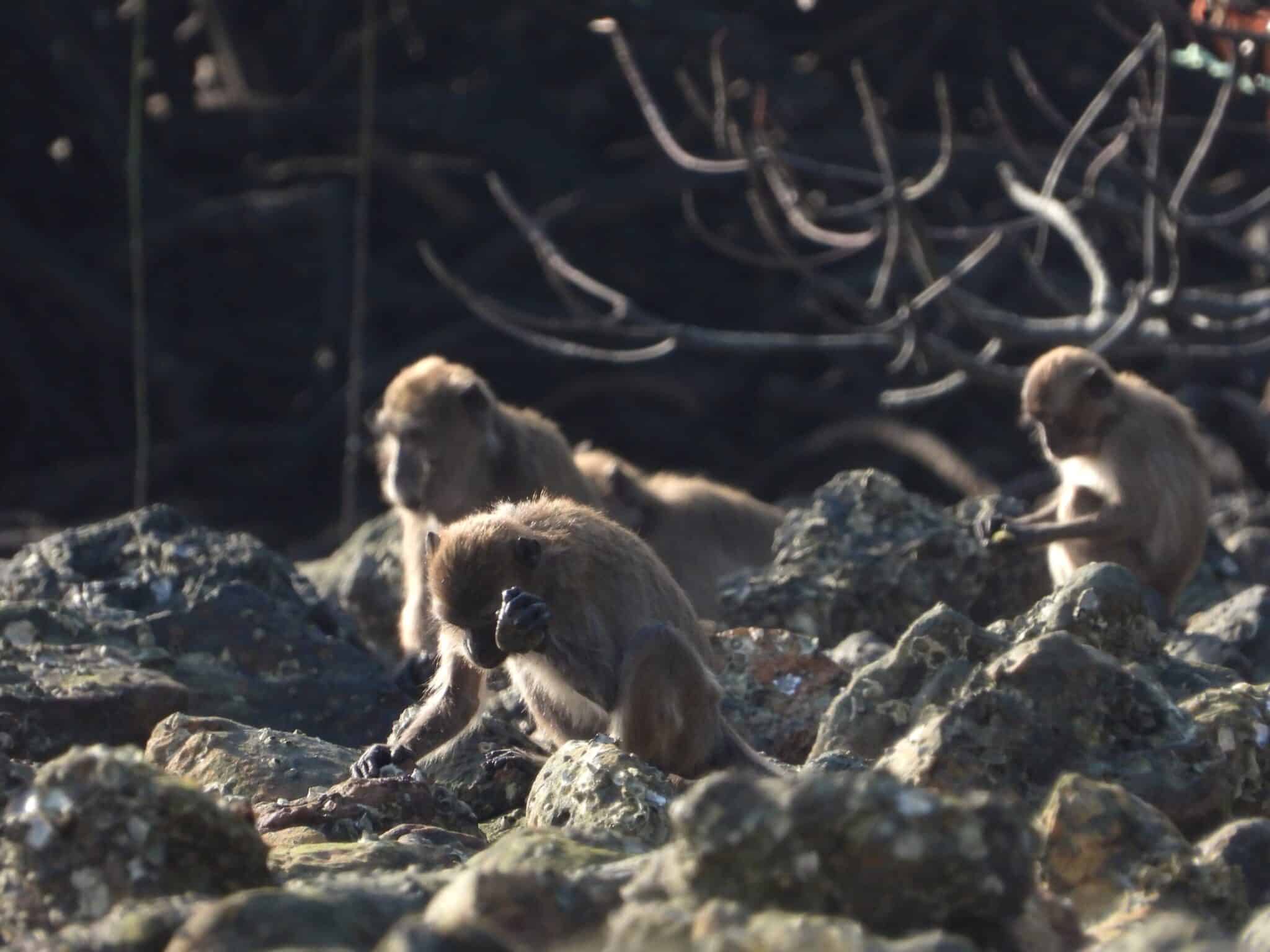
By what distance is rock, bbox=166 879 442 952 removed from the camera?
3250 millimetres

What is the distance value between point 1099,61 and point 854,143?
181 cm

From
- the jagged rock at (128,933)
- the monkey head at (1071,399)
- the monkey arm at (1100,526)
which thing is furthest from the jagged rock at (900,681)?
the monkey head at (1071,399)

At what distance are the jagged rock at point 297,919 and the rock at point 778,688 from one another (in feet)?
8.76

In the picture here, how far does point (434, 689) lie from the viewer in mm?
6281

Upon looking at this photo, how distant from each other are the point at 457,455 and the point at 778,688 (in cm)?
241

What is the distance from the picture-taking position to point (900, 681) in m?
5.43

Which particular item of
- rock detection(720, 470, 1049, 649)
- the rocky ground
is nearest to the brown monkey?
rock detection(720, 470, 1049, 649)

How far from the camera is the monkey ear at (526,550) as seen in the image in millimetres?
5801

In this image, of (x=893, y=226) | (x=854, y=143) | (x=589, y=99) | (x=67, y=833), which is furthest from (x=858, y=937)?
(x=589, y=99)

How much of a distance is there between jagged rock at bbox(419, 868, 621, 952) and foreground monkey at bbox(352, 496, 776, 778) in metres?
2.05

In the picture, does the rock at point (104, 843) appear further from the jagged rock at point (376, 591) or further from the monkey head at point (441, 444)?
the jagged rock at point (376, 591)

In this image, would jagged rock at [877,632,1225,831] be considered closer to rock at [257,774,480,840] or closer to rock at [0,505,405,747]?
rock at [257,774,480,840]

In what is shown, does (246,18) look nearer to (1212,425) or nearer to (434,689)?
(1212,425)

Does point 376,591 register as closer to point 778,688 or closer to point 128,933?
point 778,688
